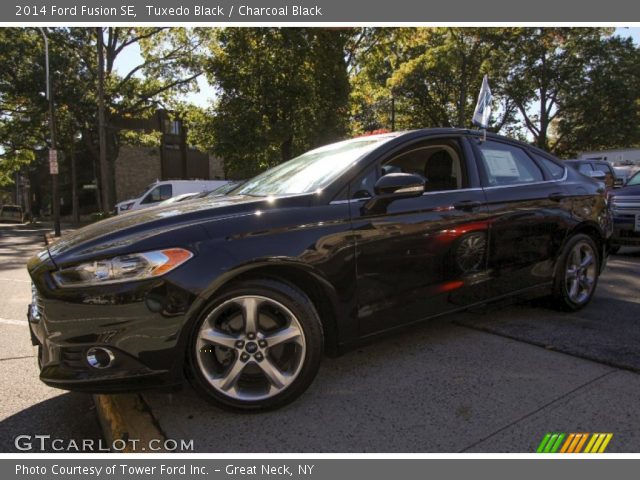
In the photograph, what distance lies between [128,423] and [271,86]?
17.2 m

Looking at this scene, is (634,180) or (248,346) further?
(634,180)

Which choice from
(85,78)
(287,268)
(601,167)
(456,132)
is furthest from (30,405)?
(85,78)

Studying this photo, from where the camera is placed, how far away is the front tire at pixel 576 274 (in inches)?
165

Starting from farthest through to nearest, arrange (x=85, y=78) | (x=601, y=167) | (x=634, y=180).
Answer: (x=85, y=78) → (x=601, y=167) → (x=634, y=180)

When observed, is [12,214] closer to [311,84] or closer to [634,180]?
[311,84]

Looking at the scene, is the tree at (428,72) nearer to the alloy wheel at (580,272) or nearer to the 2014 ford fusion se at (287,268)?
the alloy wheel at (580,272)

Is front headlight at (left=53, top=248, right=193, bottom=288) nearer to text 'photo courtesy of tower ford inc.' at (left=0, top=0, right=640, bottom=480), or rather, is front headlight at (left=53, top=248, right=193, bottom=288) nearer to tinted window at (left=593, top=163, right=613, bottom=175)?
text 'photo courtesy of tower ford inc.' at (left=0, top=0, right=640, bottom=480)

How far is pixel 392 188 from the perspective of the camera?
297 centimetres

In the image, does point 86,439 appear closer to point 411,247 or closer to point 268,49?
point 411,247

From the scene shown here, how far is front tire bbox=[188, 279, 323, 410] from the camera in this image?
8.32ft

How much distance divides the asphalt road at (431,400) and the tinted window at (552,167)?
51.6 inches

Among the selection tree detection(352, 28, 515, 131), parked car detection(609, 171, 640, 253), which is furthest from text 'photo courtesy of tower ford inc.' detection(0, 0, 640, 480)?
tree detection(352, 28, 515, 131)

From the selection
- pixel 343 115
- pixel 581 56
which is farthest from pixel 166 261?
pixel 581 56
